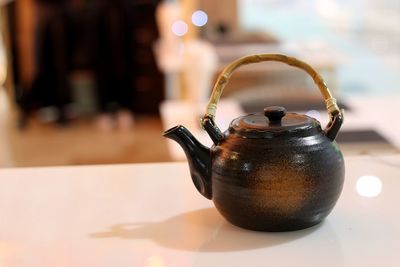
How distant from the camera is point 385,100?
98.3 inches

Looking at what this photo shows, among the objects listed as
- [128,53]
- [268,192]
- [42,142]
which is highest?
[268,192]

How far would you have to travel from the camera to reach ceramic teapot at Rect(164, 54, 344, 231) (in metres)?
0.88

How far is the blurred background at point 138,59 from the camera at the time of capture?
3738mm

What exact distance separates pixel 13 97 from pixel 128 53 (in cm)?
107

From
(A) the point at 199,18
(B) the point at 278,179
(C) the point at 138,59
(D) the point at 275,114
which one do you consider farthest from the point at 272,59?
(C) the point at 138,59

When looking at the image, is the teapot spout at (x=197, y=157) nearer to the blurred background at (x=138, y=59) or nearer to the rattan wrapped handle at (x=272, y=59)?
the rattan wrapped handle at (x=272, y=59)

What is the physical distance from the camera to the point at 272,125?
913mm

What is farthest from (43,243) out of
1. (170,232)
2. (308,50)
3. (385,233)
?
(308,50)

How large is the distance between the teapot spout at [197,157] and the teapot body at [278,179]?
3 cm

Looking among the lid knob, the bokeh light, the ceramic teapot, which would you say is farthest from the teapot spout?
the bokeh light

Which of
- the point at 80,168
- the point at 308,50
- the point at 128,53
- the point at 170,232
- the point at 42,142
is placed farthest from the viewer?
the point at 128,53

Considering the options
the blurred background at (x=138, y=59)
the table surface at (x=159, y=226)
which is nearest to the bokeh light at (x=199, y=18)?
the blurred background at (x=138, y=59)

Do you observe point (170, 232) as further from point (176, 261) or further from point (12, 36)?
point (12, 36)

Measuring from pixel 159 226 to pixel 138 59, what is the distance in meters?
4.21
